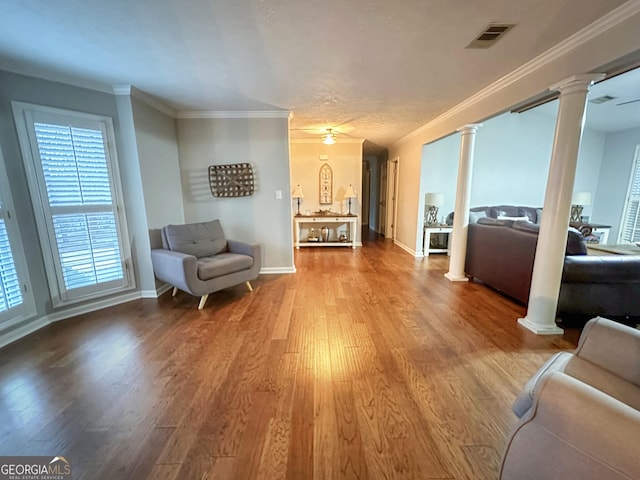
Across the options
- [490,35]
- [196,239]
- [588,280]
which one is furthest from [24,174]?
[588,280]

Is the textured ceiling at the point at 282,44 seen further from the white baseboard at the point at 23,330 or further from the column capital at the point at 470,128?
the white baseboard at the point at 23,330

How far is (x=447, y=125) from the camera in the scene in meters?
3.76

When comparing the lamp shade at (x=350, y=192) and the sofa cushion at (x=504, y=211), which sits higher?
the lamp shade at (x=350, y=192)

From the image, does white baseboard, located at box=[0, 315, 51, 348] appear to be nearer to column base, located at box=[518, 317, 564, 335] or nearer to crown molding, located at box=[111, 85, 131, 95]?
crown molding, located at box=[111, 85, 131, 95]

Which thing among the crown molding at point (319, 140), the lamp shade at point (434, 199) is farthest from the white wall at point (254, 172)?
the lamp shade at point (434, 199)

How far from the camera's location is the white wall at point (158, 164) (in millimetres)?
2953

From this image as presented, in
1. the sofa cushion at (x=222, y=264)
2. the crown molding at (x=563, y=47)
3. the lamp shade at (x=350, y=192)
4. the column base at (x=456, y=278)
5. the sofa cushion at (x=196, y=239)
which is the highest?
the crown molding at (x=563, y=47)

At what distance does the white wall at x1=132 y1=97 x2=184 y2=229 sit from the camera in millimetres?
2953

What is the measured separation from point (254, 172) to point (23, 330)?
284cm

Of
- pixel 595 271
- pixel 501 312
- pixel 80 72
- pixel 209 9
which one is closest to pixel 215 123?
pixel 80 72

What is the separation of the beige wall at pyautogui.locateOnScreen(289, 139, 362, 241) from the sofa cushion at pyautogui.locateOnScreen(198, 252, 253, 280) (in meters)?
2.93

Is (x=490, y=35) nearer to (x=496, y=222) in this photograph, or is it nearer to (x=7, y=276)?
(x=496, y=222)

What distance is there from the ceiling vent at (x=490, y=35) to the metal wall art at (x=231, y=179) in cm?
284

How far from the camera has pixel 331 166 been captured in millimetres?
5727
